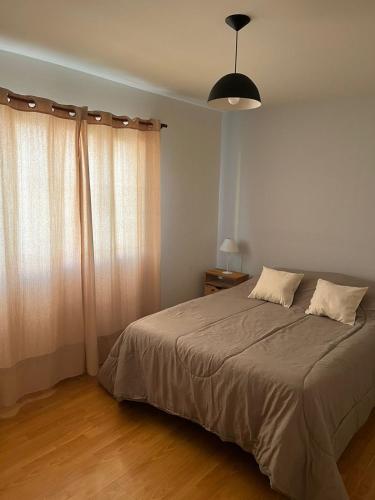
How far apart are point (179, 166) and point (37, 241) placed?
1724 mm

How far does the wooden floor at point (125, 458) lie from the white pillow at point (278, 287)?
1.14 metres

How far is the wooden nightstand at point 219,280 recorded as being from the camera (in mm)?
3971

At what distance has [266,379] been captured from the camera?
194cm

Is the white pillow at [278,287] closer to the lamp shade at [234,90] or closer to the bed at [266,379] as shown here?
the bed at [266,379]

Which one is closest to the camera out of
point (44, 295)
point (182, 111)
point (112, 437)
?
point (112, 437)

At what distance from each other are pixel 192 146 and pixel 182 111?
37 cm

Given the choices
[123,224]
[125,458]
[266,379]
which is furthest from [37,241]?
[266,379]

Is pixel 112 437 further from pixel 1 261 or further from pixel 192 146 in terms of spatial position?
pixel 192 146

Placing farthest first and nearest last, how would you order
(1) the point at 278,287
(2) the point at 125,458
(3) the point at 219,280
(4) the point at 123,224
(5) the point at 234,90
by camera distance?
1. (3) the point at 219,280
2. (1) the point at 278,287
3. (4) the point at 123,224
4. (2) the point at 125,458
5. (5) the point at 234,90

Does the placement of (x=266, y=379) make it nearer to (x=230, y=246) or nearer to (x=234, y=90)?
(x=234, y=90)

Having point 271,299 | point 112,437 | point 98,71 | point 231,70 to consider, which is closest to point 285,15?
point 231,70

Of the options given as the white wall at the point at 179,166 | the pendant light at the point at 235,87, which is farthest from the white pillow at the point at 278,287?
the pendant light at the point at 235,87

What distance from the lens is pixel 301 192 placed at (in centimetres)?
370

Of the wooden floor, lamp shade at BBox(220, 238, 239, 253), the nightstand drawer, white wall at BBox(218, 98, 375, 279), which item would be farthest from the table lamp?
the wooden floor
